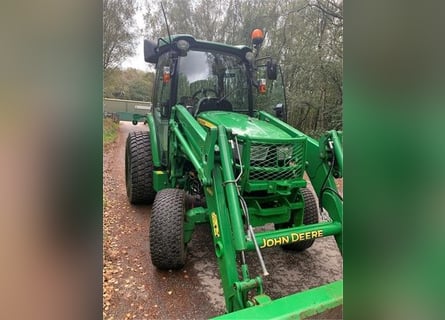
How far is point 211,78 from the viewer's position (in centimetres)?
231

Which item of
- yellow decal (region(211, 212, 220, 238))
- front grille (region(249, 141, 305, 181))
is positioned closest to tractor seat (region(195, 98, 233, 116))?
front grille (region(249, 141, 305, 181))

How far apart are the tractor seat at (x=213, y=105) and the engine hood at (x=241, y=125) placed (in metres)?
0.06

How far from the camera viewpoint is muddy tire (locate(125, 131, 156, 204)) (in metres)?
2.60

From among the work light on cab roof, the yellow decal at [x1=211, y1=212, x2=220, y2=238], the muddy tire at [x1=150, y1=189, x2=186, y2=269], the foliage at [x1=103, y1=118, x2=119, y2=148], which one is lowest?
the muddy tire at [x1=150, y1=189, x2=186, y2=269]

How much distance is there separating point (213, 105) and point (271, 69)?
0.49 metres

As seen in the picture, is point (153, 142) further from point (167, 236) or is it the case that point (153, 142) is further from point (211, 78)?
point (167, 236)

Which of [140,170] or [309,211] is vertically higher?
[140,170]

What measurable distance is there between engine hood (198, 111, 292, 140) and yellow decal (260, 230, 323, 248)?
532 mm

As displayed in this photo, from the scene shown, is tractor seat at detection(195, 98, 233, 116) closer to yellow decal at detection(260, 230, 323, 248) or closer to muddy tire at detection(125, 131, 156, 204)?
muddy tire at detection(125, 131, 156, 204)

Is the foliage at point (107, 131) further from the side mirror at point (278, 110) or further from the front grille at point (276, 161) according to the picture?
the side mirror at point (278, 110)

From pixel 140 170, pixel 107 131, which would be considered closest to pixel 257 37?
pixel 140 170

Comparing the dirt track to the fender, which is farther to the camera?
the fender
